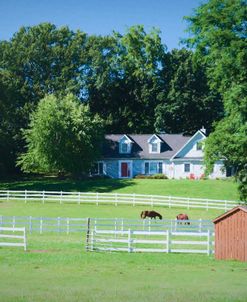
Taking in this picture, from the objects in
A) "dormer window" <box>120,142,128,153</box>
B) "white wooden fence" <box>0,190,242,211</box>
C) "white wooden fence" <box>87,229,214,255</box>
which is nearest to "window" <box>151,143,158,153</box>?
"dormer window" <box>120,142,128,153</box>

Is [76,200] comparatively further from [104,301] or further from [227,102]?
[104,301]

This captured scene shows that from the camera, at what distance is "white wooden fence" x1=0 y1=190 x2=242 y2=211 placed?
4881cm

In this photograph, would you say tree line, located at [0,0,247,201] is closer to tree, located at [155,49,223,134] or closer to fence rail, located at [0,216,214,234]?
tree, located at [155,49,223,134]

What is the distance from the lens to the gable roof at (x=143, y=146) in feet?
242

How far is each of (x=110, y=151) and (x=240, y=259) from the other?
5028cm

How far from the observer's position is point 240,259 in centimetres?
2700

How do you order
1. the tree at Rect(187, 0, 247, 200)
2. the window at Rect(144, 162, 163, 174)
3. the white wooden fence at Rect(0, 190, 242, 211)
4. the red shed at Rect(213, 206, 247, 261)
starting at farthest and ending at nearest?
the window at Rect(144, 162, 163, 174), the white wooden fence at Rect(0, 190, 242, 211), the tree at Rect(187, 0, 247, 200), the red shed at Rect(213, 206, 247, 261)

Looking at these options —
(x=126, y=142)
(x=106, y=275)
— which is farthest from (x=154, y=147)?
(x=106, y=275)

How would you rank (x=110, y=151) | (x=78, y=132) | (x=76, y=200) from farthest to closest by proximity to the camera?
(x=110, y=151), (x=78, y=132), (x=76, y=200)

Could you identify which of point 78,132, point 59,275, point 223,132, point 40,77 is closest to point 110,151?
point 78,132

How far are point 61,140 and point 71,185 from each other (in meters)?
7.17

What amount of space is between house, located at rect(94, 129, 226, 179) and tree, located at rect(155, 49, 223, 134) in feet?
34.1

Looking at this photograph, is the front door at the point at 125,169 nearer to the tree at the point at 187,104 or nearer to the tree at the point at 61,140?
the tree at the point at 61,140

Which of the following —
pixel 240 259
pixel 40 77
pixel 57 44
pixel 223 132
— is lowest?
pixel 240 259
